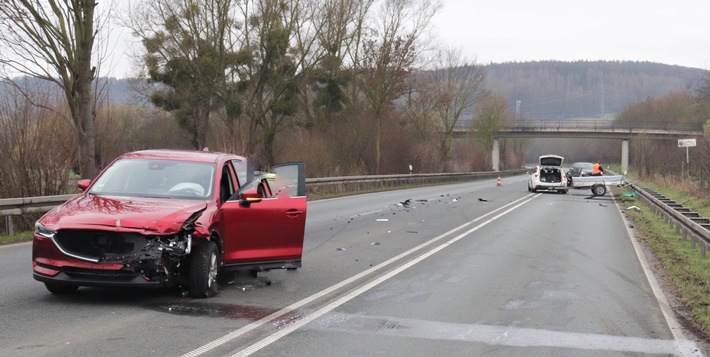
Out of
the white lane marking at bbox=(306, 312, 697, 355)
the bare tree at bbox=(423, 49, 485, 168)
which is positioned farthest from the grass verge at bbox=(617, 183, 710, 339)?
the bare tree at bbox=(423, 49, 485, 168)

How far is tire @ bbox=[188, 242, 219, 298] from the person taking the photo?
309 inches

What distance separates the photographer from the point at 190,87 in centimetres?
3906

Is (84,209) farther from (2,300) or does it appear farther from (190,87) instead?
(190,87)

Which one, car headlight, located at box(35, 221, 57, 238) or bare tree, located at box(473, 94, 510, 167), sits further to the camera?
bare tree, located at box(473, 94, 510, 167)

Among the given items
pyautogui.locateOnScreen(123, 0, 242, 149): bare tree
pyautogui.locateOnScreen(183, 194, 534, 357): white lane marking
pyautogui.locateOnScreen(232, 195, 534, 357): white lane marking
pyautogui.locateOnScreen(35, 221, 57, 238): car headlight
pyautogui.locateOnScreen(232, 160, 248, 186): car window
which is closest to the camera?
pyautogui.locateOnScreen(183, 194, 534, 357): white lane marking

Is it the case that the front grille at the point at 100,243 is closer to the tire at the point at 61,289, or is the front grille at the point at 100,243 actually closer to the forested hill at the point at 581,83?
the tire at the point at 61,289

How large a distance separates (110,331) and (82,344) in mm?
489

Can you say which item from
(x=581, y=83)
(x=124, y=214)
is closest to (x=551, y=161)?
(x=124, y=214)

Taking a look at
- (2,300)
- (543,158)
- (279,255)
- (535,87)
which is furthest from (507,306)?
(535,87)

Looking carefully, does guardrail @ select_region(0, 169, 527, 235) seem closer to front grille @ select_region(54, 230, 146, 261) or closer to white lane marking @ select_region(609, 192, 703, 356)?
front grille @ select_region(54, 230, 146, 261)

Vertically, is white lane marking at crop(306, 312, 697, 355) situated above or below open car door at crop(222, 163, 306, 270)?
below

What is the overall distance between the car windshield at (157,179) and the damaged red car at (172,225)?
0.5 inches

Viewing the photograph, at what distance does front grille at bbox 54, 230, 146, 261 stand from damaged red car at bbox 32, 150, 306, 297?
0.01m

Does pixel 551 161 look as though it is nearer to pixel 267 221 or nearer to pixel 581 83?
pixel 267 221
